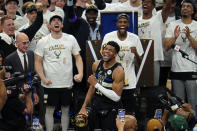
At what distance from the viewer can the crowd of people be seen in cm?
1031

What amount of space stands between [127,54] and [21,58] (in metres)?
1.92

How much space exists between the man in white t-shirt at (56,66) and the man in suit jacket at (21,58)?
0.15 meters

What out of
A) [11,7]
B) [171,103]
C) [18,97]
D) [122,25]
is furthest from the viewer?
[11,7]

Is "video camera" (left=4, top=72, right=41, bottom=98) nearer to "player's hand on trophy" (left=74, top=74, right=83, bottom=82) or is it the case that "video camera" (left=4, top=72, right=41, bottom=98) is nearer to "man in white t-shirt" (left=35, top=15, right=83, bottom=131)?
"man in white t-shirt" (left=35, top=15, right=83, bottom=131)

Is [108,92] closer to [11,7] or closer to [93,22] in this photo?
[93,22]

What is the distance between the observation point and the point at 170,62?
12.7 m

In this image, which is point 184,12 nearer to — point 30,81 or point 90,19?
point 90,19

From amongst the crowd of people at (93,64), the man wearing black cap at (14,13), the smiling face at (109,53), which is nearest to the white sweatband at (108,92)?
the crowd of people at (93,64)

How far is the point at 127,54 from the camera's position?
37.5 ft

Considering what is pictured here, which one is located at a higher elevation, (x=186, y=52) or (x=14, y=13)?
(x=14, y=13)

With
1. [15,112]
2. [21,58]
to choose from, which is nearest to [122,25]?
[21,58]

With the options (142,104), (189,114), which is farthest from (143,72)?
(189,114)

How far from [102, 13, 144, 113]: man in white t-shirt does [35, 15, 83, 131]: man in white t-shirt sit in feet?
2.37

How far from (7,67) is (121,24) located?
2.25 metres
